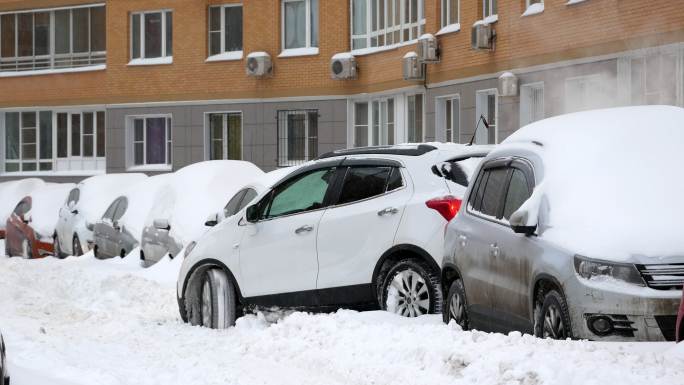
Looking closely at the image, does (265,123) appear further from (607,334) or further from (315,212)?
(607,334)

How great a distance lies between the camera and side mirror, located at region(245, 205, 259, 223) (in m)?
12.7

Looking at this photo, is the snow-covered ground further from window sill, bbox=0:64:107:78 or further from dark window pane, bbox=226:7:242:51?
window sill, bbox=0:64:107:78

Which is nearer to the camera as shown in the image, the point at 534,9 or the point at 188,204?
the point at 188,204

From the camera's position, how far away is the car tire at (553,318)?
811cm

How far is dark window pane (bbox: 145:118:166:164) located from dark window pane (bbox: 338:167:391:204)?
2722 cm

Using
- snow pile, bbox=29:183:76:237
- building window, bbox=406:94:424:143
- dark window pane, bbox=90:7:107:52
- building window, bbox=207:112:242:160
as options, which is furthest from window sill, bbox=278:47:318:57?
snow pile, bbox=29:183:76:237

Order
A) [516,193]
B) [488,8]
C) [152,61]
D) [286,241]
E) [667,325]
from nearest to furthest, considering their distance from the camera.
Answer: [667,325] < [516,193] < [286,241] < [488,8] < [152,61]

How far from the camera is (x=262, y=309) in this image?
41.4 ft

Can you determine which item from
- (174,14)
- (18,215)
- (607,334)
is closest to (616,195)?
(607,334)

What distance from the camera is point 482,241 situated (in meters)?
9.72

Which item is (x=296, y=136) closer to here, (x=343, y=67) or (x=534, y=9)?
(x=343, y=67)

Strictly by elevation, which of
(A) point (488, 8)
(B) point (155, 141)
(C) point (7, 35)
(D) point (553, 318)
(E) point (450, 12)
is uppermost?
(C) point (7, 35)

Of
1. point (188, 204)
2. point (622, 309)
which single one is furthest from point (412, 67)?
point (622, 309)

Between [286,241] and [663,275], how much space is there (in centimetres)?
505
